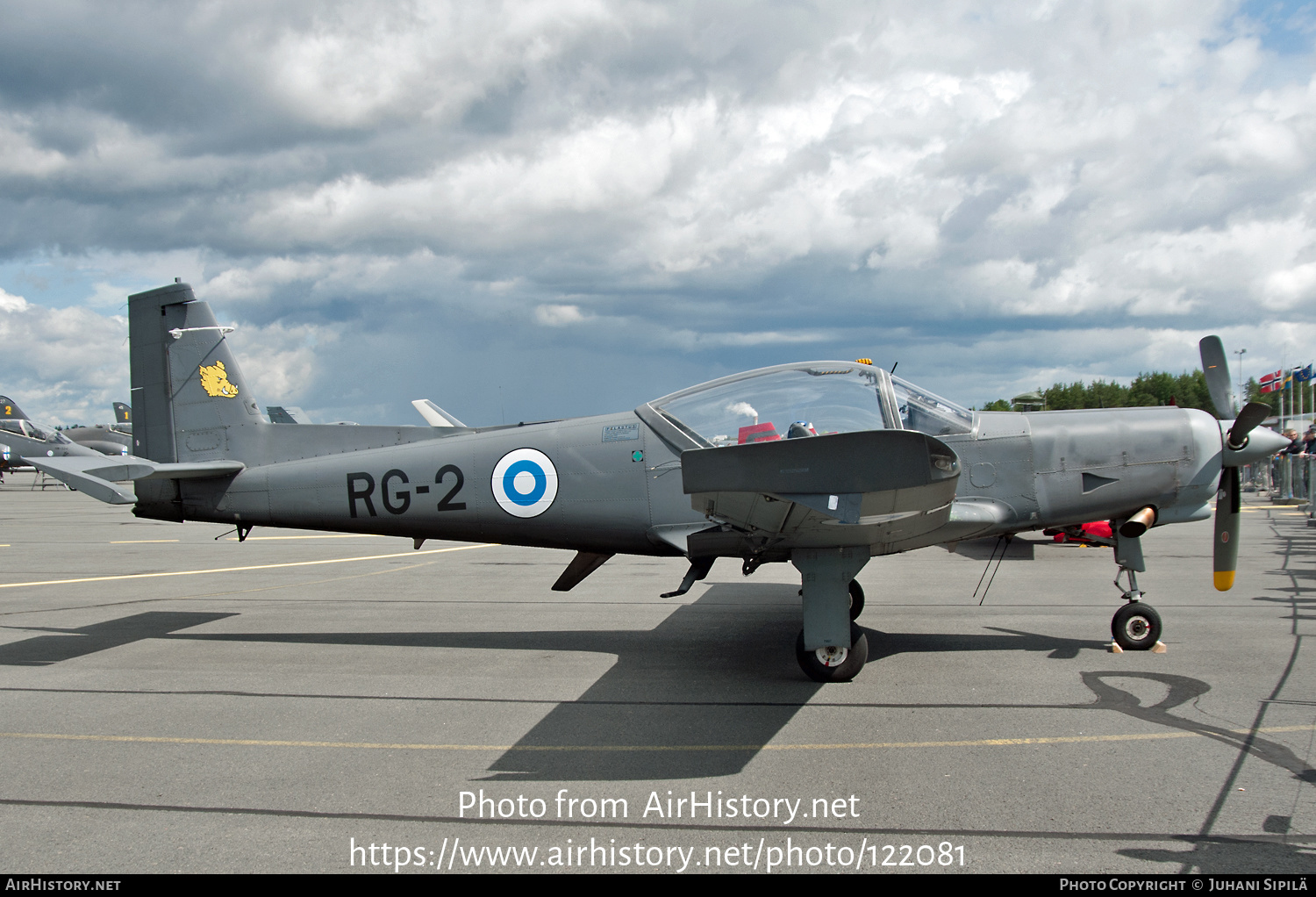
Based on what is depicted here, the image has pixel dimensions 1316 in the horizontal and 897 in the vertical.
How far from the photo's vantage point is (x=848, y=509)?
4684 millimetres

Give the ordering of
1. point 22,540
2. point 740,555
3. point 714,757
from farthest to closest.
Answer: point 22,540 → point 740,555 → point 714,757

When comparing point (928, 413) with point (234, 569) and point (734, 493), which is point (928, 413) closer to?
point (734, 493)

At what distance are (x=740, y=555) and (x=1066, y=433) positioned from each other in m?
2.95

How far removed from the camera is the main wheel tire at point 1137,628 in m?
6.67

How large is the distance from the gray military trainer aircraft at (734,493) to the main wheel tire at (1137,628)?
0.01m

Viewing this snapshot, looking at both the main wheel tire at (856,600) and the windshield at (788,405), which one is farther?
the main wheel tire at (856,600)

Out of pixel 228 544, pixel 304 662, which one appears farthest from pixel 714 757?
pixel 228 544

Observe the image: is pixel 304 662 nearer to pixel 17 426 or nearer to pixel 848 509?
pixel 848 509

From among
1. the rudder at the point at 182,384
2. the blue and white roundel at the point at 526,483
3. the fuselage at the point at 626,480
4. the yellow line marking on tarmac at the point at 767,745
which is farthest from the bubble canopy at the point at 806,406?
the rudder at the point at 182,384

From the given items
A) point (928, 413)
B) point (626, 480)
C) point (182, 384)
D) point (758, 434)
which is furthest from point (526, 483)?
point (182, 384)

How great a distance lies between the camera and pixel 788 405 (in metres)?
6.31

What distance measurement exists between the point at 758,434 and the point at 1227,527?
424 centimetres

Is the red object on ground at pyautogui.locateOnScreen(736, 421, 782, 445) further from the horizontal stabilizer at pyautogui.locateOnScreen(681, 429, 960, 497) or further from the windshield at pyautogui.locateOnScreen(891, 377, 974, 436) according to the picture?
the horizontal stabilizer at pyautogui.locateOnScreen(681, 429, 960, 497)

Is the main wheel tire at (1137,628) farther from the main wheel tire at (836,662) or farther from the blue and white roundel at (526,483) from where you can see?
the blue and white roundel at (526,483)
